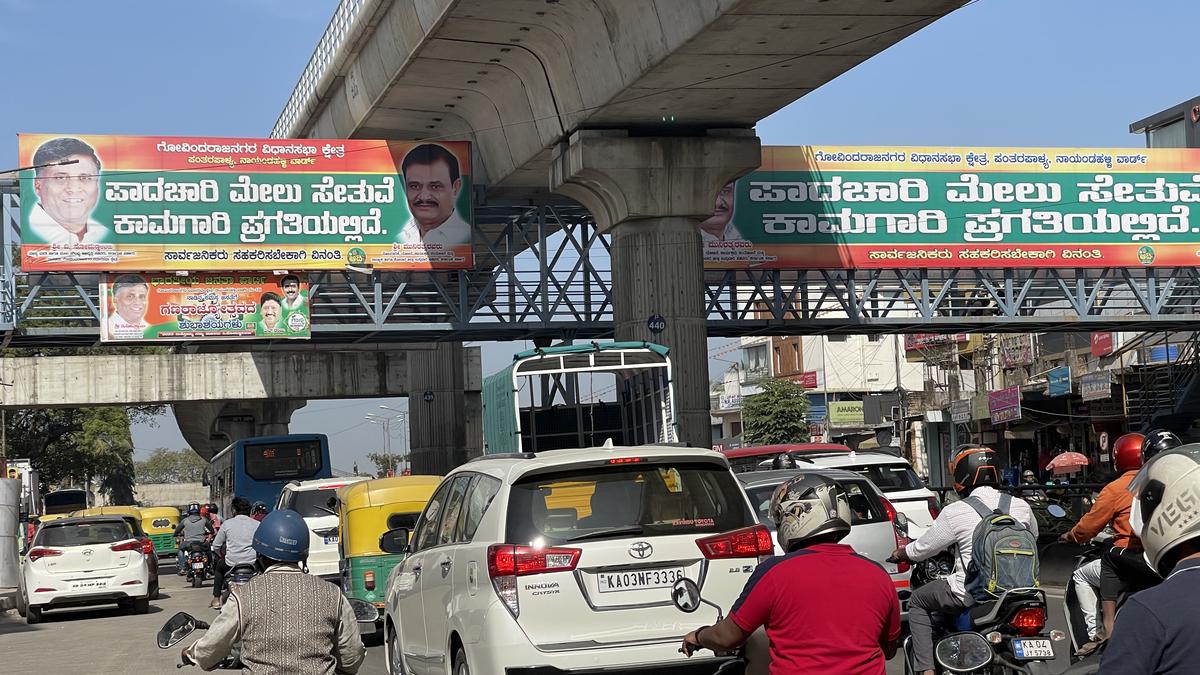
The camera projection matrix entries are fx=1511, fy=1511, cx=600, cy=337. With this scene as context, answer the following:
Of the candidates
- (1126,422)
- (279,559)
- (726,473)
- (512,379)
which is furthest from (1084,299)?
(279,559)

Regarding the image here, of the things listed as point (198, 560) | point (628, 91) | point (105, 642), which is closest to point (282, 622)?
point (105, 642)

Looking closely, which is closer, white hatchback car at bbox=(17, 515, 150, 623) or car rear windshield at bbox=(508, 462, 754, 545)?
car rear windshield at bbox=(508, 462, 754, 545)

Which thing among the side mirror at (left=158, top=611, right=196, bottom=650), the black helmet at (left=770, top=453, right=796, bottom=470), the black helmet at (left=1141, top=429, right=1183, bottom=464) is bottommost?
the side mirror at (left=158, top=611, right=196, bottom=650)

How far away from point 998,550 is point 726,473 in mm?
1743

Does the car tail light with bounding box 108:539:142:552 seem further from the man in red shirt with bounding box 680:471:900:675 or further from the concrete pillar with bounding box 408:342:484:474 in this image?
the concrete pillar with bounding box 408:342:484:474

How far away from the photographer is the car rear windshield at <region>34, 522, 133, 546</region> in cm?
2256

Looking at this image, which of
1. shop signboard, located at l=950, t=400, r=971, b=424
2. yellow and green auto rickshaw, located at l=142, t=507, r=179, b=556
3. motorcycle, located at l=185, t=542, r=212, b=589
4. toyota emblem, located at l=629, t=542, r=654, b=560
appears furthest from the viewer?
shop signboard, located at l=950, t=400, r=971, b=424

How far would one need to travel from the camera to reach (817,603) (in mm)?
5008

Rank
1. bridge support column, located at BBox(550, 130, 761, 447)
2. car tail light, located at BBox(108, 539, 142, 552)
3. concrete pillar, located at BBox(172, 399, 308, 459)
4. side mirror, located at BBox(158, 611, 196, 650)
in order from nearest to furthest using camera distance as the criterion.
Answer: side mirror, located at BBox(158, 611, 196, 650) < car tail light, located at BBox(108, 539, 142, 552) < bridge support column, located at BBox(550, 130, 761, 447) < concrete pillar, located at BBox(172, 399, 308, 459)

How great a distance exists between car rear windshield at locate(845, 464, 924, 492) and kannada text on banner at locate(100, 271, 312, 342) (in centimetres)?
2075

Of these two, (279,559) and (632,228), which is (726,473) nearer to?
(279,559)

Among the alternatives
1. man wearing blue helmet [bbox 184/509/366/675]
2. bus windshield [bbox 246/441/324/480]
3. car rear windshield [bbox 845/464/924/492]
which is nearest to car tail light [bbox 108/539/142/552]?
car rear windshield [bbox 845/464/924/492]

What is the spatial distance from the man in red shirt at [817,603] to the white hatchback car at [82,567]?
19105mm

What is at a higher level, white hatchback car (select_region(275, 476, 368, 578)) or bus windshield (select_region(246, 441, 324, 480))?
bus windshield (select_region(246, 441, 324, 480))
